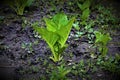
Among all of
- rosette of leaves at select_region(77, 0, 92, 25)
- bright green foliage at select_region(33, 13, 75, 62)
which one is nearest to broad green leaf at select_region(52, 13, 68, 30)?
bright green foliage at select_region(33, 13, 75, 62)

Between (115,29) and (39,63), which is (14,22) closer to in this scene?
(39,63)

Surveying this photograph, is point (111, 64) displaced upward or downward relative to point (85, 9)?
downward

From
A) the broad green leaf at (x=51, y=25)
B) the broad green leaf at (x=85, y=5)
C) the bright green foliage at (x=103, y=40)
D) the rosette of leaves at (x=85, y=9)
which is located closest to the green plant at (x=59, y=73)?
the broad green leaf at (x=51, y=25)

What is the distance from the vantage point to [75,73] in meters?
2.93

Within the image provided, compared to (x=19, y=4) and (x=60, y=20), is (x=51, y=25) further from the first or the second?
(x=19, y=4)

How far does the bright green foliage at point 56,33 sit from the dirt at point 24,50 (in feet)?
0.78

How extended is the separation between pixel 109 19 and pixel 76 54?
3.85 feet

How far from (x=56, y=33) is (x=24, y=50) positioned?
70cm

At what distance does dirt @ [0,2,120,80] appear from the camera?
116 inches

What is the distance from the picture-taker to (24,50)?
337 centimetres

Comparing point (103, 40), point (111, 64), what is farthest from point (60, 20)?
point (111, 64)

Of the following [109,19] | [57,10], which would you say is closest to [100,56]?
[109,19]

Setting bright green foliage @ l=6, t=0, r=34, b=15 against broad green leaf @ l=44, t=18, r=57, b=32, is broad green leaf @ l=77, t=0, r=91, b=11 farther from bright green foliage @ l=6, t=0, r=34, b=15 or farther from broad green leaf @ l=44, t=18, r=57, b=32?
broad green leaf @ l=44, t=18, r=57, b=32

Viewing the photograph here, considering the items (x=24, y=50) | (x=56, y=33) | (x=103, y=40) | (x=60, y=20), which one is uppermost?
(x=60, y=20)
